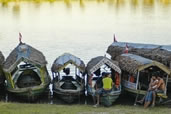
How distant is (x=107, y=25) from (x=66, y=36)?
11862 mm

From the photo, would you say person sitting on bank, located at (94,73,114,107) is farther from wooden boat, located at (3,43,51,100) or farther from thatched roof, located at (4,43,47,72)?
thatched roof, located at (4,43,47,72)

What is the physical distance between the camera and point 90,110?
61.1 feet

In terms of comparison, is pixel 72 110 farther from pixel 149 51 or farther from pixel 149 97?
pixel 149 51

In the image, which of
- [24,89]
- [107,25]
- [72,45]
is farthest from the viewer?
[107,25]

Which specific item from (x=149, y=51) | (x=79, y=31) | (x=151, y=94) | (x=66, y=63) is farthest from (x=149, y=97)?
(x=79, y=31)

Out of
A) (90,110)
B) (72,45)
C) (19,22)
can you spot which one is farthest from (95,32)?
(90,110)

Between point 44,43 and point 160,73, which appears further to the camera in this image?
point 44,43

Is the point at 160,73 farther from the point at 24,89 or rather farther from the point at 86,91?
the point at 24,89

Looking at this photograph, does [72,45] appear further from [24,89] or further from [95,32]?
[24,89]

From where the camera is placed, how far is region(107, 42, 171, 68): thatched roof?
76.1ft

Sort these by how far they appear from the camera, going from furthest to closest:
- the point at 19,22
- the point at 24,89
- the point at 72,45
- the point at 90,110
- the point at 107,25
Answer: the point at 19,22
the point at 107,25
the point at 72,45
the point at 24,89
the point at 90,110

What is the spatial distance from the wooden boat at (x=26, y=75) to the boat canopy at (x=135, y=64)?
196 inches

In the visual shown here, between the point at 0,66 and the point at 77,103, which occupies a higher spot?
the point at 0,66

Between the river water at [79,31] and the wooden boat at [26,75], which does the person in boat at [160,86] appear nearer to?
the wooden boat at [26,75]
